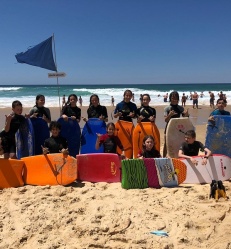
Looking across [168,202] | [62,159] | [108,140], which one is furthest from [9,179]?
[168,202]

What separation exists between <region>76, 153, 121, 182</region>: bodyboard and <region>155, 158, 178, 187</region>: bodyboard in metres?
0.69

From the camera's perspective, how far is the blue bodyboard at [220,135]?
568 cm

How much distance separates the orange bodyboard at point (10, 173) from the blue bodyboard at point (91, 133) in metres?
1.66

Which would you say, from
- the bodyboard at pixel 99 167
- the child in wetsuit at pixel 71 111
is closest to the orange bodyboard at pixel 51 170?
the bodyboard at pixel 99 167

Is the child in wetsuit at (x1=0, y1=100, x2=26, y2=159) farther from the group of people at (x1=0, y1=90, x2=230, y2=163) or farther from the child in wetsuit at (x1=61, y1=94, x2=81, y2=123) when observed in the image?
the child in wetsuit at (x1=61, y1=94, x2=81, y2=123)

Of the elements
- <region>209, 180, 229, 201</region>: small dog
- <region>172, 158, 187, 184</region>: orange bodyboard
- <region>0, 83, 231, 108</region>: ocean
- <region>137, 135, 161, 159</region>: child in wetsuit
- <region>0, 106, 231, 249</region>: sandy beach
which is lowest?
<region>0, 106, 231, 249</region>: sandy beach

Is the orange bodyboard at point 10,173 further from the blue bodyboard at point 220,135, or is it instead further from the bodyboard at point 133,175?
the blue bodyboard at point 220,135

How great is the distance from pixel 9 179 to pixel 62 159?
2.92 feet

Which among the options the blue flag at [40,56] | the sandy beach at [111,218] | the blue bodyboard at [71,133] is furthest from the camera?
the blue flag at [40,56]

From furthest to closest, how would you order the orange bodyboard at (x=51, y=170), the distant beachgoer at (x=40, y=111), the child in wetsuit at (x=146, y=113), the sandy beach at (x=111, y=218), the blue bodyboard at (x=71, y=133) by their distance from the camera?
1. the blue bodyboard at (x=71, y=133)
2. the child in wetsuit at (x=146, y=113)
3. the distant beachgoer at (x=40, y=111)
4. the orange bodyboard at (x=51, y=170)
5. the sandy beach at (x=111, y=218)

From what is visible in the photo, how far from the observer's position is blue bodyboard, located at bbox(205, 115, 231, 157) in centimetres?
568

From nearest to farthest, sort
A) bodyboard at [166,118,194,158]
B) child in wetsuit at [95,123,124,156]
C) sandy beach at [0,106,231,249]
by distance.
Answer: sandy beach at [0,106,231,249]
child in wetsuit at [95,123,124,156]
bodyboard at [166,118,194,158]

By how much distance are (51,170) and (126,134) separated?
188 centimetres

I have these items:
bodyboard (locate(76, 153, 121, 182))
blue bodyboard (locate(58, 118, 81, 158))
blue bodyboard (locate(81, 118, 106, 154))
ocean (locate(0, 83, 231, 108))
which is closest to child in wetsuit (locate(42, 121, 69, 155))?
bodyboard (locate(76, 153, 121, 182))
